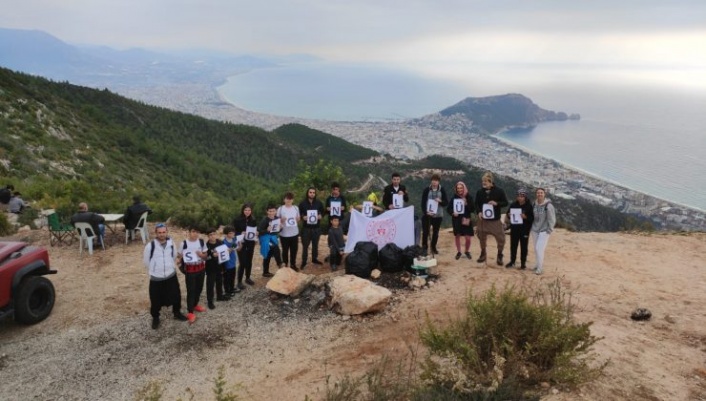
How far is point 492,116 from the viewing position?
157875 millimetres

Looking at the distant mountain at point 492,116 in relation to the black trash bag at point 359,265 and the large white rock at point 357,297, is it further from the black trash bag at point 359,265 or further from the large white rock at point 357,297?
the large white rock at point 357,297

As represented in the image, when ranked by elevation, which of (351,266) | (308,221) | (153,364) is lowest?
(153,364)

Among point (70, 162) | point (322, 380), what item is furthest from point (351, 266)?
point (70, 162)

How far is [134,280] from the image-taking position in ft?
30.9

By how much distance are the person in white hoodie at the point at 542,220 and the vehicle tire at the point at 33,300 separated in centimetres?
921

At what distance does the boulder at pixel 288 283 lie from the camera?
8141mm

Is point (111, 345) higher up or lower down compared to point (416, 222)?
lower down

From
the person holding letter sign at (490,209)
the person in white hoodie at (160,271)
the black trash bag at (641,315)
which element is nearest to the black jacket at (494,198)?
the person holding letter sign at (490,209)

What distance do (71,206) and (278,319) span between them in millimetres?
9464

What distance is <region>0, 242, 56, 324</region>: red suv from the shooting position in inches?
276

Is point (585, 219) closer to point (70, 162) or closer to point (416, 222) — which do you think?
point (416, 222)

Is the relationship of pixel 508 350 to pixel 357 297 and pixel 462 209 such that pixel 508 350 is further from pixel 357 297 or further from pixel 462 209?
pixel 462 209

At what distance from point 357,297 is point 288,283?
1.54 metres

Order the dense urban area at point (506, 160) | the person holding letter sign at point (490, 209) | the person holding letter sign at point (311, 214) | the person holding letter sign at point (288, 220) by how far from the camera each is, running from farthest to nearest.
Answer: the dense urban area at point (506, 160) → the person holding letter sign at point (311, 214) → the person holding letter sign at point (490, 209) → the person holding letter sign at point (288, 220)
